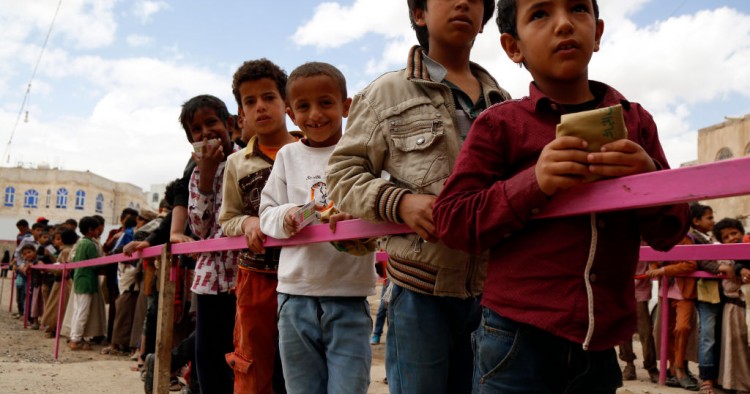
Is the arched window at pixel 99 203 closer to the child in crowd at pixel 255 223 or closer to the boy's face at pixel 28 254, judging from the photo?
the boy's face at pixel 28 254

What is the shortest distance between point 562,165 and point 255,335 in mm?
1883

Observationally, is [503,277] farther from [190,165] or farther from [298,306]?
[190,165]

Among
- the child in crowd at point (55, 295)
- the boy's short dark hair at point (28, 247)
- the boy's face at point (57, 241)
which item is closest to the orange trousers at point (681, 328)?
the child in crowd at point (55, 295)

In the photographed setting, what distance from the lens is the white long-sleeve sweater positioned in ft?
7.72

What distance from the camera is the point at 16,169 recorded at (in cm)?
5172

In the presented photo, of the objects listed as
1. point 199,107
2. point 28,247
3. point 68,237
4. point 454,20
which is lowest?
point 28,247

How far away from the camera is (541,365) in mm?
1317

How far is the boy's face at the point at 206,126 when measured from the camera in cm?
339

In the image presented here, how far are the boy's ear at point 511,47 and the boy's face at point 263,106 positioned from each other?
1614mm

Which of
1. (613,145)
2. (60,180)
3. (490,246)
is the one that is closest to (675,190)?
(613,145)

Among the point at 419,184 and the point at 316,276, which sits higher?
the point at 419,184

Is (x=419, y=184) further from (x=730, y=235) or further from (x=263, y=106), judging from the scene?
(x=730, y=235)

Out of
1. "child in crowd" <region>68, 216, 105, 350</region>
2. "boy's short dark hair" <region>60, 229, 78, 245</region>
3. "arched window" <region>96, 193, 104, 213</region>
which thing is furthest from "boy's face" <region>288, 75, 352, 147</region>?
"arched window" <region>96, 193, 104, 213</region>

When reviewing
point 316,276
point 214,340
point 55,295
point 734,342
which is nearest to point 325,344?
point 316,276
